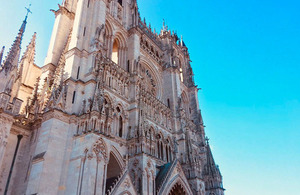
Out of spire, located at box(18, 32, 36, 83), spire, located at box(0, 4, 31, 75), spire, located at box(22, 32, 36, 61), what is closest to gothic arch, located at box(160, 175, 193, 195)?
spire, located at box(0, 4, 31, 75)

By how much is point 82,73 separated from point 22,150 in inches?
325

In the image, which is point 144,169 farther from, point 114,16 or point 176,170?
point 114,16

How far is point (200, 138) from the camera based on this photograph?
39.5 m

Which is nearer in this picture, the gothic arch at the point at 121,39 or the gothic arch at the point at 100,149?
the gothic arch at the point at 100,149

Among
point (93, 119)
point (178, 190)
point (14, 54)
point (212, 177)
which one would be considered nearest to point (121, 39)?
point (14, 54)

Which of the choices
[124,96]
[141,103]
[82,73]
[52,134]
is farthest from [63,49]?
[52,134]

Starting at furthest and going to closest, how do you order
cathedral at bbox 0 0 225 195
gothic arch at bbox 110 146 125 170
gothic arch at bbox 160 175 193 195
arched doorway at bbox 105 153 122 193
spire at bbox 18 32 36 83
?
spire at bbox 18 32 36 83 < gothic arch at bbox 160 175 193 195 < arched doorway at bbox 105 153 122 193 < gothic arch at bbox 110 146 125 170 < cathedral at bbox 0 0 225 195

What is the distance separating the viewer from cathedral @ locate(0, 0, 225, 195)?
1864 centimetres

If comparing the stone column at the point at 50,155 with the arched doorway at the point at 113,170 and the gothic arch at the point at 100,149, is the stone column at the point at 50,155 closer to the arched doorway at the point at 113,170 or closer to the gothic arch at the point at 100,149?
the gothic arch at the point at 100,149

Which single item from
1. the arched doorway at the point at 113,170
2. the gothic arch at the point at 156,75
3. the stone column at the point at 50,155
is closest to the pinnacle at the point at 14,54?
the stone column at the point at 50,155

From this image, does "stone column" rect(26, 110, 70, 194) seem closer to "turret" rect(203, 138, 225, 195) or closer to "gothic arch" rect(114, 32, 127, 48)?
"gothic arch" rect(114, 32, 127, 48)

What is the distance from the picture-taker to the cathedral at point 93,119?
18.6 meters

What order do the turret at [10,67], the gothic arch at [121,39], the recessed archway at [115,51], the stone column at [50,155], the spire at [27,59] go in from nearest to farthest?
the stone column at [50,155] → the turret at [10,67] → the spire at [27,59] → the gothic arch at [121,39] → the recessed archway at [115,51]

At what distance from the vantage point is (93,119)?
19969 mm
